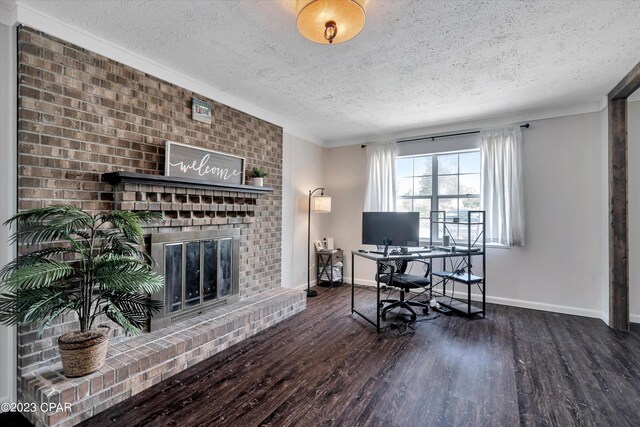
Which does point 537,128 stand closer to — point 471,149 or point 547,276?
point 471,149

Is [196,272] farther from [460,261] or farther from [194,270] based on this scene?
[460,261]

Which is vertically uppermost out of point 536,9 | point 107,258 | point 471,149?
point 536,9

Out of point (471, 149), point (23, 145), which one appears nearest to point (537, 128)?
point (471, 149)

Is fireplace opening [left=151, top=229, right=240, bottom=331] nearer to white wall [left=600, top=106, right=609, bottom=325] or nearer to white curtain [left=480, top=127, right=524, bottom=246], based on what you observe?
white curtain [left=480, top=127, right=524, bottom=246]

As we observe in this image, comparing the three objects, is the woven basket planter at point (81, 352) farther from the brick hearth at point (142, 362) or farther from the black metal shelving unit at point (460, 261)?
the black metal shelving unit at point (460, 261)

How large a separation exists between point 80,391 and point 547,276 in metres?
4.70

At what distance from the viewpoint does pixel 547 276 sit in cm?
371

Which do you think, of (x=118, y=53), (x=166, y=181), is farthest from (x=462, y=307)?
(x=118, y=53)

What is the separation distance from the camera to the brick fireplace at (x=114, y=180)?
6.16 feet

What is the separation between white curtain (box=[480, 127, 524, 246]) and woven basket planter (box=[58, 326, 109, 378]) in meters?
4.28

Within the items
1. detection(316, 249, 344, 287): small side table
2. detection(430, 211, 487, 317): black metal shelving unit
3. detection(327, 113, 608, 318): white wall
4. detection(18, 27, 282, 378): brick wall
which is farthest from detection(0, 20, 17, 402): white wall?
detection(327, 113, 608, 318): white wall

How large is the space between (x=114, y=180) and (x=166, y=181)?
373mm

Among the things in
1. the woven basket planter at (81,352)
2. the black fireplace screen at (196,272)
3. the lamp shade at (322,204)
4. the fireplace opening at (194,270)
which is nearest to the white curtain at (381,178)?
the lamp shade at (322,204)

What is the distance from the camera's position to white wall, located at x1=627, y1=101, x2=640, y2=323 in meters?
3.22
